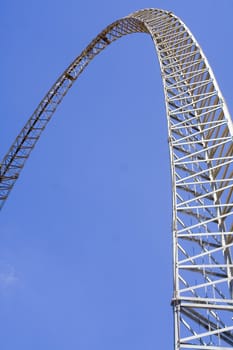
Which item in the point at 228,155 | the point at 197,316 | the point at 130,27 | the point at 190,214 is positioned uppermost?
the point at 130,27

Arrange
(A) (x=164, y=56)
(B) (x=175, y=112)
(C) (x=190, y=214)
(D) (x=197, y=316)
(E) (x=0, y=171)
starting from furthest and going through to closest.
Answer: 1. (E) (x=0, y=171)
2. (A) (x=164, y=56)
3. (B) (x=175, y=112)
4. (C) (x=190, y=214)
5. (D) (x=197, y=316)

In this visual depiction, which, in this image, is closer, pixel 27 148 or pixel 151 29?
pixel 151 29

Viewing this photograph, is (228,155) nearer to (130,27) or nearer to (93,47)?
(130,27)

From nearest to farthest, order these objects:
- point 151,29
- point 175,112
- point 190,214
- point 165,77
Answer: point 190,214, point 175,112, point 165,77, point 151,29

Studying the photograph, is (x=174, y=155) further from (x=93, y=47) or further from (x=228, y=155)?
(x=93, y=47)

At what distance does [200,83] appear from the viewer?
27266 mm

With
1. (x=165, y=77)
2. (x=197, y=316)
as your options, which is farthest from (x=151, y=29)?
(x=197, y=316)

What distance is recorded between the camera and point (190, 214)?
21109mm

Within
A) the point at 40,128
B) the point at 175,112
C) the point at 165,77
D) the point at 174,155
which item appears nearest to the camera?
the point at 174,155

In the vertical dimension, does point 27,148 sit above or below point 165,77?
above

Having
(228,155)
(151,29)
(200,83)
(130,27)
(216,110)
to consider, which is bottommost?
(228,155)

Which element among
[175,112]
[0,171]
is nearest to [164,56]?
[175,112]

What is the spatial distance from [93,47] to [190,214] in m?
40.3

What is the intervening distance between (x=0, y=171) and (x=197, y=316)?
37.8 m
